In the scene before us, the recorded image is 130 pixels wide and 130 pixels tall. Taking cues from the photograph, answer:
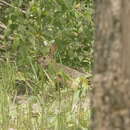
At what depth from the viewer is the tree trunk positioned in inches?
68.2

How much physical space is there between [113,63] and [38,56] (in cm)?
351

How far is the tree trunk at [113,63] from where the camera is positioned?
5.68 feet

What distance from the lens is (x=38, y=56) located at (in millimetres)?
5238

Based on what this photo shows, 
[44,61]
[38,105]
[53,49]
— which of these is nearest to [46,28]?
[53,49]

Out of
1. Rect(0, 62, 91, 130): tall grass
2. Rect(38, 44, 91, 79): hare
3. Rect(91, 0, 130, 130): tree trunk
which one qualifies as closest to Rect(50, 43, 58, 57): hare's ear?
Rect(38, 44, 91, 79): hare

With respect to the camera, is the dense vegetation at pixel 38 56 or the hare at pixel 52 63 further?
the hare at pixel 52 63

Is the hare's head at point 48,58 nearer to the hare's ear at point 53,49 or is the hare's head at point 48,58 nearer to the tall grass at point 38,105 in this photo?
the hare's ear at point 53,49

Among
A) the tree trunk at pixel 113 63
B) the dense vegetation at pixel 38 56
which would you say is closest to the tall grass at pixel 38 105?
the dense vegetation at pixel 38 56

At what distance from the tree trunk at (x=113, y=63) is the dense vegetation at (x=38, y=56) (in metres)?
1.96

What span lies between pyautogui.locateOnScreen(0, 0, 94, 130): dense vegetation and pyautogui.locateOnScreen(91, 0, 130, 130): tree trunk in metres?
1.96

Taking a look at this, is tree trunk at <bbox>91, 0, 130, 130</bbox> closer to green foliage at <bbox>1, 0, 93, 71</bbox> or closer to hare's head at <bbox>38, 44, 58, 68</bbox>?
green foliage at <bbox>1, 0, 93, 71</bbox>

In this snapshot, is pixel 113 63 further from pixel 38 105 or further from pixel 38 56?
pixel 38 56

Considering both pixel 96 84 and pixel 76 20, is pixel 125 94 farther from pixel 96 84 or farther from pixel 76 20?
pixel 76 20

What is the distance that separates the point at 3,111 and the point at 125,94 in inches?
97.0
